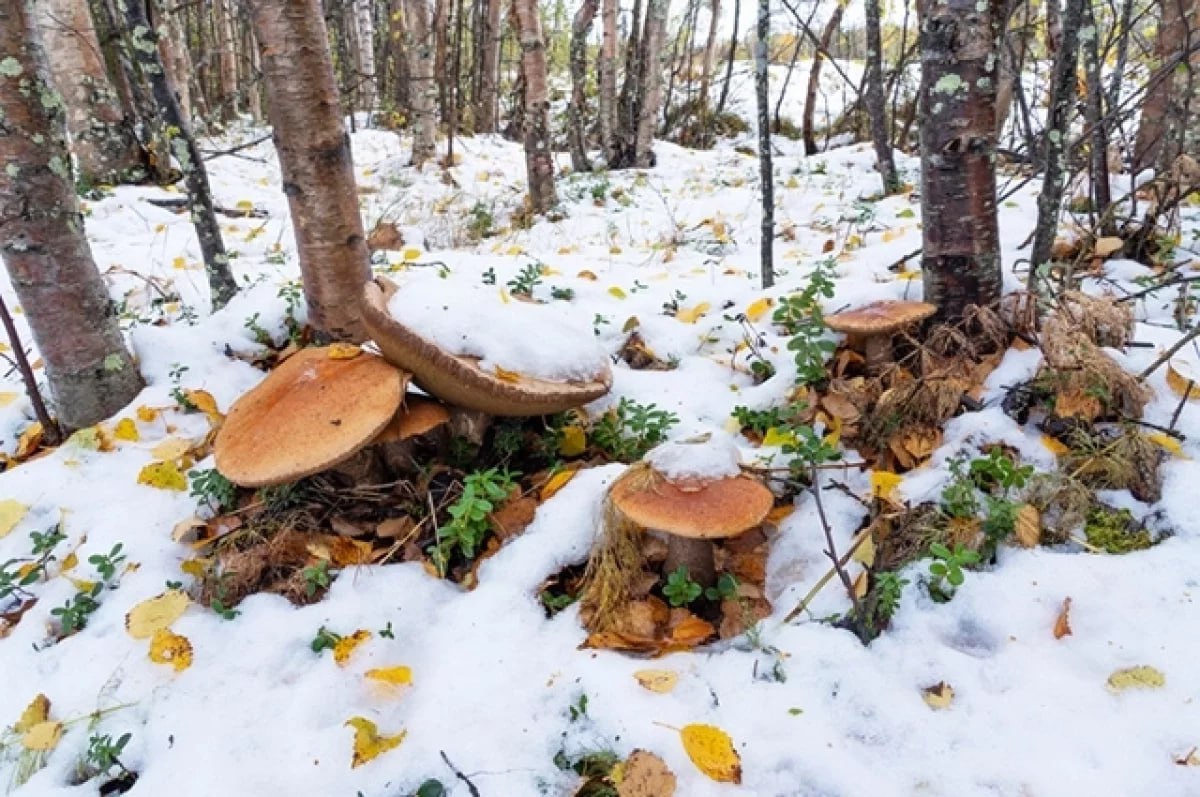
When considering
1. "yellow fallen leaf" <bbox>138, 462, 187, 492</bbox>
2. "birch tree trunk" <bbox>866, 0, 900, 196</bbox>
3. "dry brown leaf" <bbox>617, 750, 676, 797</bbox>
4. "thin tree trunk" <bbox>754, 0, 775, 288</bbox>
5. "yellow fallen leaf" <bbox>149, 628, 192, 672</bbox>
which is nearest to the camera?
"dry brown leaf" <bbox>617, 750, 676, 797</bbox>

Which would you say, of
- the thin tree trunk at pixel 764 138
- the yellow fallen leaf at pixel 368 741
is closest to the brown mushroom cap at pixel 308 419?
the yellow fallen leaf at pixel 368 741

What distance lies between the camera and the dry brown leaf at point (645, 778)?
153cm

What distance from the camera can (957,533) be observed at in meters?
2.01

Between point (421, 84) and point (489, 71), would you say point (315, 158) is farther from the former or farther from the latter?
point (489, 71)

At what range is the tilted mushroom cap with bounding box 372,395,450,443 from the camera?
2.26 m

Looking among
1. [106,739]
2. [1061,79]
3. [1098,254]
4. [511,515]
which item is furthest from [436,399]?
[1098,254]

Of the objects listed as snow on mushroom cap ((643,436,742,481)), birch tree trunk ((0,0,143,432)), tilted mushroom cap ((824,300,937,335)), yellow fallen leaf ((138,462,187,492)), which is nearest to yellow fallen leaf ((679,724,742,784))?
snow on mushroom cap ((643,436,742,481))

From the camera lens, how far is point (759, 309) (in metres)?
3.39

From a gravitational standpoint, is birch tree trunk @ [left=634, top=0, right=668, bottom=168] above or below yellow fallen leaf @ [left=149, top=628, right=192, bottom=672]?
above

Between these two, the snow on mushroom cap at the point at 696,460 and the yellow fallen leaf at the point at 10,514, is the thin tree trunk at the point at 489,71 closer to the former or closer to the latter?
the yellow fallen leaf at the point at 10,514

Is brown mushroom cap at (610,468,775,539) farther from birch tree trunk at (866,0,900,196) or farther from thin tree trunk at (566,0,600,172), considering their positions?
thin tree trunk at (566,0,600,172)

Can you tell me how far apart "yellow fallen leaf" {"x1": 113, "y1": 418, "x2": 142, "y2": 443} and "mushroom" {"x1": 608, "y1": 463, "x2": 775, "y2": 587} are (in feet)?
6.71

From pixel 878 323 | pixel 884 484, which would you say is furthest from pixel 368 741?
pixel 878 323

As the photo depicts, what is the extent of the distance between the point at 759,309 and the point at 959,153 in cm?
111
